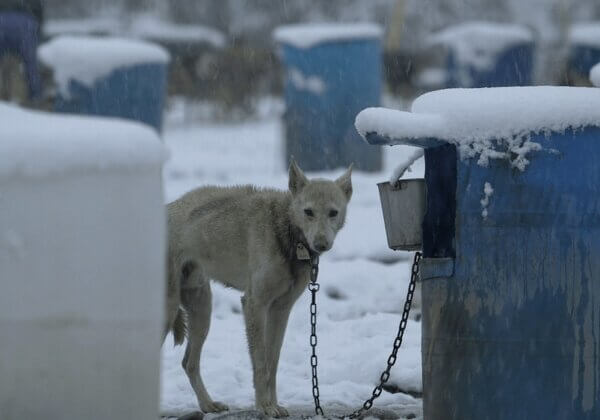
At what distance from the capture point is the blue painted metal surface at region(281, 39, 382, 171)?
634 inches

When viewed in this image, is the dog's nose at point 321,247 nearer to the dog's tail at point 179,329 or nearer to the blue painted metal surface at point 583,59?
the dog's tail at point 179,329

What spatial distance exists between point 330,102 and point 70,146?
12237mm

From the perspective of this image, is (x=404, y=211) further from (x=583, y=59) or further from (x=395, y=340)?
(x=583, y=59)

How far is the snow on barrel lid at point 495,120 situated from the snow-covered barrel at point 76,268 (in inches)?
69.4

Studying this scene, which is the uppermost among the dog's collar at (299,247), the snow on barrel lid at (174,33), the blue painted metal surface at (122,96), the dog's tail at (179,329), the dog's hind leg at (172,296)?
the snow on barrel lid at (174,33)

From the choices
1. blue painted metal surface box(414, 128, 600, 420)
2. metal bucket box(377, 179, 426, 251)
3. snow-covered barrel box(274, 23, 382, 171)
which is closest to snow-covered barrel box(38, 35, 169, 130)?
snow-covered barrel box(274, 23, 382, 171)

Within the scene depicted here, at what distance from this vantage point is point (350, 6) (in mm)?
39000

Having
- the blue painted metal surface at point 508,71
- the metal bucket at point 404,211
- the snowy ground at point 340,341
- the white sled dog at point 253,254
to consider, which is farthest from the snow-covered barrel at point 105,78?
the metal bucket at point 404,211

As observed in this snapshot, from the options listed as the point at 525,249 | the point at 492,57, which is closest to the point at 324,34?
the point at 492,57

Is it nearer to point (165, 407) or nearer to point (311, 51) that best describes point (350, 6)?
point (311, 51)

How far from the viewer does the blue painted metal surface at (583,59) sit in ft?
66.1

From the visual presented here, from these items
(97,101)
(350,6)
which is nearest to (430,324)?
(97,101)

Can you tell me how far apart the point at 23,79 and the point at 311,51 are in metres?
6.26

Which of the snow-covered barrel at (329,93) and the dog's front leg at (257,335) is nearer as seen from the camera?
the dog's front leg at (257,335)
